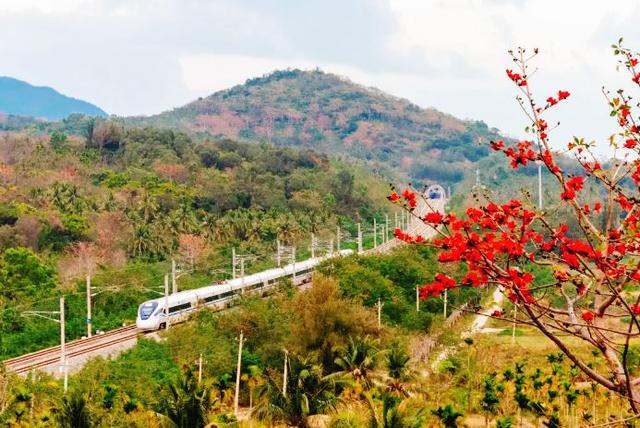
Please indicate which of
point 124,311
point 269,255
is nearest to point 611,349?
point 124,311

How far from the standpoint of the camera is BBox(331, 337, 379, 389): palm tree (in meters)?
31.3

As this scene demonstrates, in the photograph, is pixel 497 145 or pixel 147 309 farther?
pixel 147 309

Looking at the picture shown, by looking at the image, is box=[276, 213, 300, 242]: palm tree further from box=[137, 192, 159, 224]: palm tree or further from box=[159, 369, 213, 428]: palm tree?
box=[159, 369, 213, 428]: palm tree

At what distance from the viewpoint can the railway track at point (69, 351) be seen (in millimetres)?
34188

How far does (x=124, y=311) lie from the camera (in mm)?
46688

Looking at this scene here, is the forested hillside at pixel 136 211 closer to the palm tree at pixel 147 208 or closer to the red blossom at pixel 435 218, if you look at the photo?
the palm tree at pixel 147 208

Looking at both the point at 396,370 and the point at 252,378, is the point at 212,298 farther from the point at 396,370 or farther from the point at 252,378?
the point at 396,370

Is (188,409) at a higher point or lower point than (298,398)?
higher

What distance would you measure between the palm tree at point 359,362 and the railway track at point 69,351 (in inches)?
470

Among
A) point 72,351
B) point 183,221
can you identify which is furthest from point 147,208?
point 72,351

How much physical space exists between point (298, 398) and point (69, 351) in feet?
46.2

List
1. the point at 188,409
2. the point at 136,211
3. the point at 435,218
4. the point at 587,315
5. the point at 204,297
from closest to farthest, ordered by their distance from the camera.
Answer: the point at 587,315, the point at 435,218, the point at 188,409, the point at 204,297, the point at 136,211

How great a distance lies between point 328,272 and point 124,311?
41.8 ft

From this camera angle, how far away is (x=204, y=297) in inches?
1761
